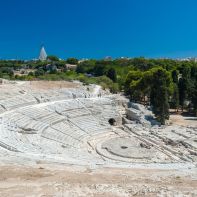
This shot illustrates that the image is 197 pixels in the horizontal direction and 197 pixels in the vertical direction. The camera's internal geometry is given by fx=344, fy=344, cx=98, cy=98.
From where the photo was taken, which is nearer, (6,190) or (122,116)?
(6,190)

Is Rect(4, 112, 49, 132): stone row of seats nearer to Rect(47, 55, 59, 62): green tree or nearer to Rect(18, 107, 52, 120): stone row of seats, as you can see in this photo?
Rect(18, 107, 52, 120): stone row of seats

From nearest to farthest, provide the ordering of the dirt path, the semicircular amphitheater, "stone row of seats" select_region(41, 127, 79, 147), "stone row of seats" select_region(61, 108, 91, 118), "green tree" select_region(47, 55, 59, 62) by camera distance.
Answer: the dirt path, the semicircular amphitheater, "stone row of seats" select_region(41, 127, 79, 147), "stone row of seats" select_region(61, 108, 91, 118), "green tree" select_region(47, 55, 59, 62)

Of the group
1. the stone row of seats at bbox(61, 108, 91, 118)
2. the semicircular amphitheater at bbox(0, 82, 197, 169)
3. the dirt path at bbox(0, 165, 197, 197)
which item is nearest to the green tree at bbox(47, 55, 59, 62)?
the semicircular amphitheater at bbox(0, 82, 197, 169)

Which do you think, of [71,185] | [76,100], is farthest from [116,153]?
[76,100]

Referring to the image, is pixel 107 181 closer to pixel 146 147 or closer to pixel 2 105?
pixel 146 147

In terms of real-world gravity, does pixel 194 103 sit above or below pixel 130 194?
above

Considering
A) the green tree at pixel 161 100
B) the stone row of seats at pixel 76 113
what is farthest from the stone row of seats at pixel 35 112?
the green tree at pixel 161 100

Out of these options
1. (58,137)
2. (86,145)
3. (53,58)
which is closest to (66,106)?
(58,137)
